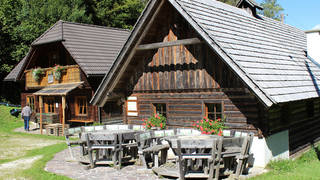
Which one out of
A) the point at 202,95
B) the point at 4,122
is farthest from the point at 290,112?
the point at 4,122

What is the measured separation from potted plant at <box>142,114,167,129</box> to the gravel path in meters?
2.49

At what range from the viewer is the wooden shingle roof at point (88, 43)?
67.7 ft

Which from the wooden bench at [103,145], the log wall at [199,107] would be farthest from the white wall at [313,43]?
the wooden bench at [103,145]

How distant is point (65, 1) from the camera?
3844 centimetres

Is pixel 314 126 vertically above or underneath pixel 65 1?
underneath

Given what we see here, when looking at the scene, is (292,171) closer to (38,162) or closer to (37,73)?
(38,162)

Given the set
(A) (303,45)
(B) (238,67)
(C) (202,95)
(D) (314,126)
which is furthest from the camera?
(A) (303,45)

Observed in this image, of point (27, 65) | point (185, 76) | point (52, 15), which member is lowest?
point (185, 76)

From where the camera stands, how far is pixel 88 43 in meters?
22.8

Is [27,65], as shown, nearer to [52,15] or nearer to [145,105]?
[52,15]

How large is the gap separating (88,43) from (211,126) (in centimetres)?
1375

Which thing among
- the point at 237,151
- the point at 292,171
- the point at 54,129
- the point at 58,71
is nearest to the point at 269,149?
the point at 292,171

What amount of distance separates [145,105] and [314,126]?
718cm

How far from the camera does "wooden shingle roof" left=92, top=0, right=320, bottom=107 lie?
31.0ft
